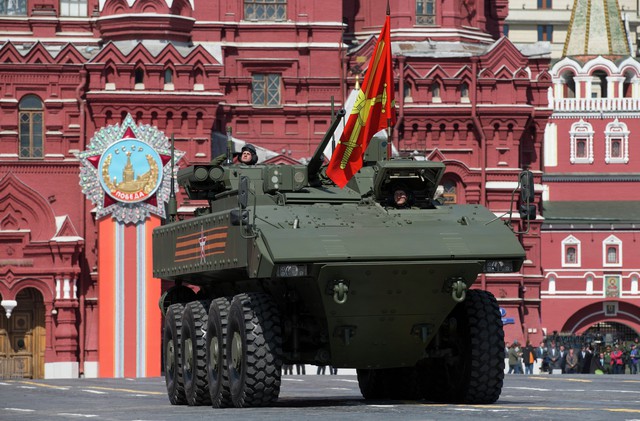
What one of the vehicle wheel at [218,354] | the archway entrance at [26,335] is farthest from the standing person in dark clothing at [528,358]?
the vehicle wheel at [218,354]

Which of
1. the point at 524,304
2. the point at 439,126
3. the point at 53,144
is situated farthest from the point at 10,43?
the point at 524,304

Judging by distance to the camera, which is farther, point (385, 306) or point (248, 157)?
point (248, 157)

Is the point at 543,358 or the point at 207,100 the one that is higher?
the point at 207,100

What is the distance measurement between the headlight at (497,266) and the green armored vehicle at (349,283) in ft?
0.04

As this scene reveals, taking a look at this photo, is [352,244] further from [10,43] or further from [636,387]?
[10,43]

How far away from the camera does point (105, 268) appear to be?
56812 millimetres

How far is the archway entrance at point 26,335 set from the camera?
57.2 m

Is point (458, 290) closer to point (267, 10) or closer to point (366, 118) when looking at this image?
point (366, 118)

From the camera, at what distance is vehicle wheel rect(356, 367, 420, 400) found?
26453 millimetres

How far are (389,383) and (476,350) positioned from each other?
9.76ft

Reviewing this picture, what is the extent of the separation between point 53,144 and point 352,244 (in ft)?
117

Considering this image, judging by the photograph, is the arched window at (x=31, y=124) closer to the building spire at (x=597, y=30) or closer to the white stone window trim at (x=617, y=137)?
the white stone window trim at (x=617, y=137)

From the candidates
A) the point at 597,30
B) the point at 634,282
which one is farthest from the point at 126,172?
the point at 597,30

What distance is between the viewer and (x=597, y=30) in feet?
347
